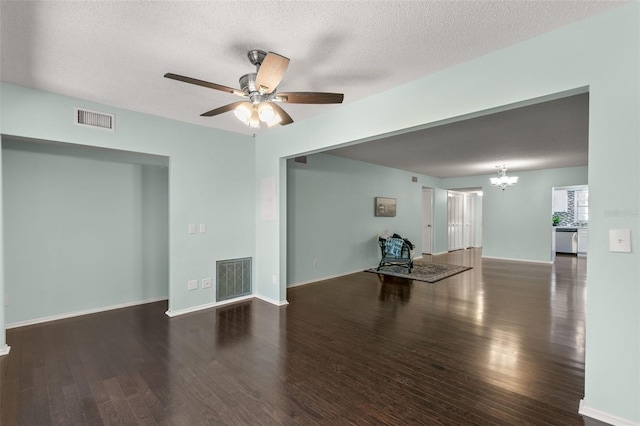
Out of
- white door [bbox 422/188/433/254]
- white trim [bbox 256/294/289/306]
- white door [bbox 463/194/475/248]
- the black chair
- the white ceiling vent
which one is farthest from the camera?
white door [bbox 463/194/475/248]

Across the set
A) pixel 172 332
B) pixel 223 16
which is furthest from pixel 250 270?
pixel 223 16

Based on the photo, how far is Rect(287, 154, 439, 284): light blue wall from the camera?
5.46 meters

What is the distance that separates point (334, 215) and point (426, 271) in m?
2.43

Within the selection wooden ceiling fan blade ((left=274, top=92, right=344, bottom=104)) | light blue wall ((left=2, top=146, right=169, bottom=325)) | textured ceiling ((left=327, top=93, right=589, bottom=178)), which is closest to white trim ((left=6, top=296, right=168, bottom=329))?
light blue wall ((left=2, top=146, right=169, bottom=325))

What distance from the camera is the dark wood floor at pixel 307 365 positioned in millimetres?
1938

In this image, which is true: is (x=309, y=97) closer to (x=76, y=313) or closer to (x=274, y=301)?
(x=274, y=301)

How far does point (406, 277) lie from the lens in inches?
235

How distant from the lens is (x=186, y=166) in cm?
397

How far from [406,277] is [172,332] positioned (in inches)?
170

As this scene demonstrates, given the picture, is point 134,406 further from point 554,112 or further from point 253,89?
point 554,112

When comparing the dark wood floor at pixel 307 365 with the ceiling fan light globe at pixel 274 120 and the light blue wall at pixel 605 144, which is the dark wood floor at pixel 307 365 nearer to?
the light blue wall at pixel 605 144

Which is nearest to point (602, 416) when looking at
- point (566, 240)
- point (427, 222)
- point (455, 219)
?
point (427, 222)

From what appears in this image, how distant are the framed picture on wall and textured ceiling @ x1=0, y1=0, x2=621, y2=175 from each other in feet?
14.7

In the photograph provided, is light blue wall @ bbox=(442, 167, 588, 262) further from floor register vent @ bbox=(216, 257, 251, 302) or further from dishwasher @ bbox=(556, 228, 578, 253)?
floor register vent @ bbox=(216, 257, 251, 302)
